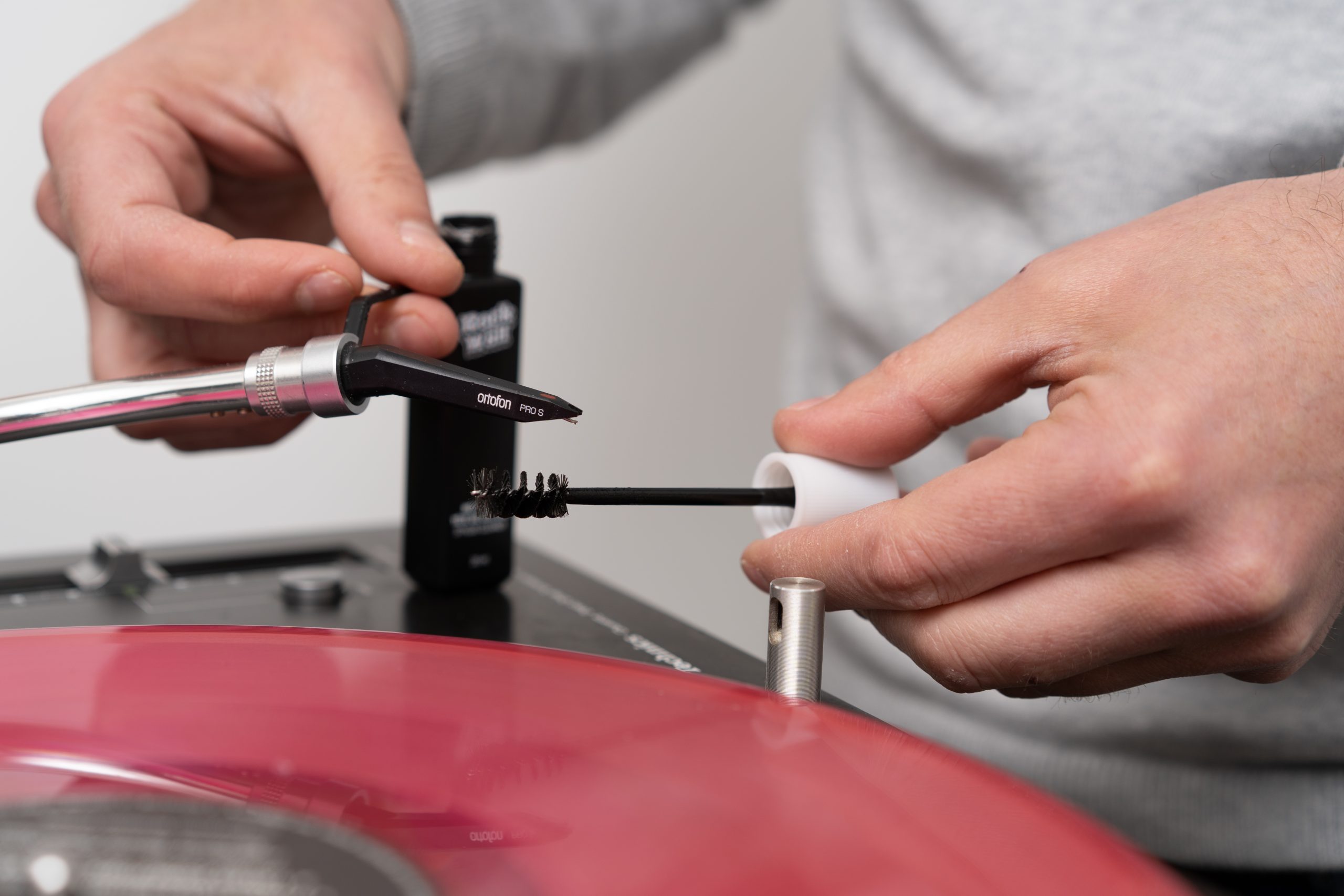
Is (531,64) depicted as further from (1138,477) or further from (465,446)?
(1138,477)

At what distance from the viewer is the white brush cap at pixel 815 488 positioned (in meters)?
0.45

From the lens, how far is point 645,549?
64.7 inches

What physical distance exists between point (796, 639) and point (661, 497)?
8 centimetres

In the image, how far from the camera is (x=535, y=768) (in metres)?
0.29

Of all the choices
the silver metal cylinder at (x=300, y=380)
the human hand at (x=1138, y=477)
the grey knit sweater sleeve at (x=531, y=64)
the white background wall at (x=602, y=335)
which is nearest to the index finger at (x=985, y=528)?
the human hand at (x=1138, y=477)

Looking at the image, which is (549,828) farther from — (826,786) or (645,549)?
(645,549)

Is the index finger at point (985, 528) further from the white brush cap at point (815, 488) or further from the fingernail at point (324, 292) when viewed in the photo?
the fingernail at point (324, 292)

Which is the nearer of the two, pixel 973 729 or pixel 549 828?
pixel 549 828

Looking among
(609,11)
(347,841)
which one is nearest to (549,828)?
(347,841)

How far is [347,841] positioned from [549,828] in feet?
0.16

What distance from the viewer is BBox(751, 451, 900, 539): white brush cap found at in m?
0.45

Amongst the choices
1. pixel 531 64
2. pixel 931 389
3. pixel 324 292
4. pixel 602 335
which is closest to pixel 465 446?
pixel 324 292

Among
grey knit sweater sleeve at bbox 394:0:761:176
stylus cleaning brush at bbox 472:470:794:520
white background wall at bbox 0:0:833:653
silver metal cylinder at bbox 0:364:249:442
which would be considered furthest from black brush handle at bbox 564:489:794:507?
white background wall at bbox 0:0:833:653

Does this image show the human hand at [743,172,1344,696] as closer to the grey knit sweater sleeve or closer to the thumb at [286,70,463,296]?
the thumb at [286,70,463,296]
